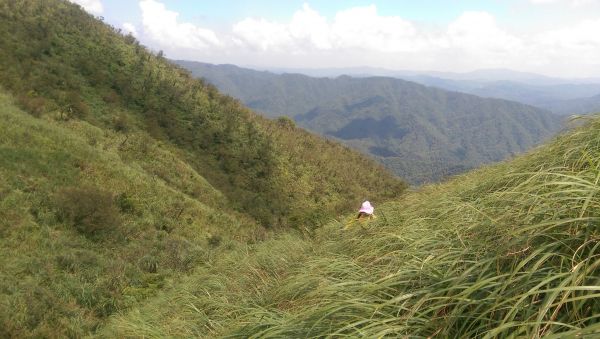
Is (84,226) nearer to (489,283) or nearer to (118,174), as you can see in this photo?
(118,174)

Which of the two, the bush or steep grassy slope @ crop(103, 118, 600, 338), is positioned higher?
steep grassy slope @ crop(103, 118, 600, 338)

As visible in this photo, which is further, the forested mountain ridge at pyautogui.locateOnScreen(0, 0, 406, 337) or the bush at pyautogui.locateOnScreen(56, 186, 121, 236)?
the bush at pyautogui.locateOnScreen(56, 186, 121, 236)

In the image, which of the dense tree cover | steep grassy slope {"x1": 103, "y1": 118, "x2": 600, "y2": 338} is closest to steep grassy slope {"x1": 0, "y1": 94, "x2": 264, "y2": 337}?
the dense tree cover

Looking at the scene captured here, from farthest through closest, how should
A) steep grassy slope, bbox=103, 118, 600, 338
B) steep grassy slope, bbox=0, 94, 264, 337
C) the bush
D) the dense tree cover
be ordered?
1. the dense tree cover
2. the bush
3. steep grassy slope, bbox=0, 94, 264, 337
4. steep grassy slope, bbox=103, 118, 600, 338

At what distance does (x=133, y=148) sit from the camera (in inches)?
800

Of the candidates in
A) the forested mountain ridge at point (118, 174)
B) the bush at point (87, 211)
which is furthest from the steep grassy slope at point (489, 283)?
the bush at point (87, 211)

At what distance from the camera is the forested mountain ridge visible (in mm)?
8617

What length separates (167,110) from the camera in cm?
2827

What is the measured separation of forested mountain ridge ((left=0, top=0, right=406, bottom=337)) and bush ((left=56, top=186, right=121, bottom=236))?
4 cm

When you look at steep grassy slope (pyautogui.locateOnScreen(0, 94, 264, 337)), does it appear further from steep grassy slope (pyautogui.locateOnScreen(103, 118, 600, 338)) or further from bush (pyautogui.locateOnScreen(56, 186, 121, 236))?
steep grassy slope (pyautogui.locateOnScreen(103, 118, 600, 338))

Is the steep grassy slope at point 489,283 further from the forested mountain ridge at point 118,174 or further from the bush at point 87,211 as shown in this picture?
the bush at point 87,211

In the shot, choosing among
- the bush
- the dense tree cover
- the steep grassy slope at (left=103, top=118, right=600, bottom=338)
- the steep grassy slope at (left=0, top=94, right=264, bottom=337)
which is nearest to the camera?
the steep grassy slope at (left=103, top=118, right=600, bottom=338)

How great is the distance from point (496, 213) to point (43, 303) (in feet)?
25.1

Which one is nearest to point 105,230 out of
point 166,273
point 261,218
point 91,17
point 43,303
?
point 166,273
